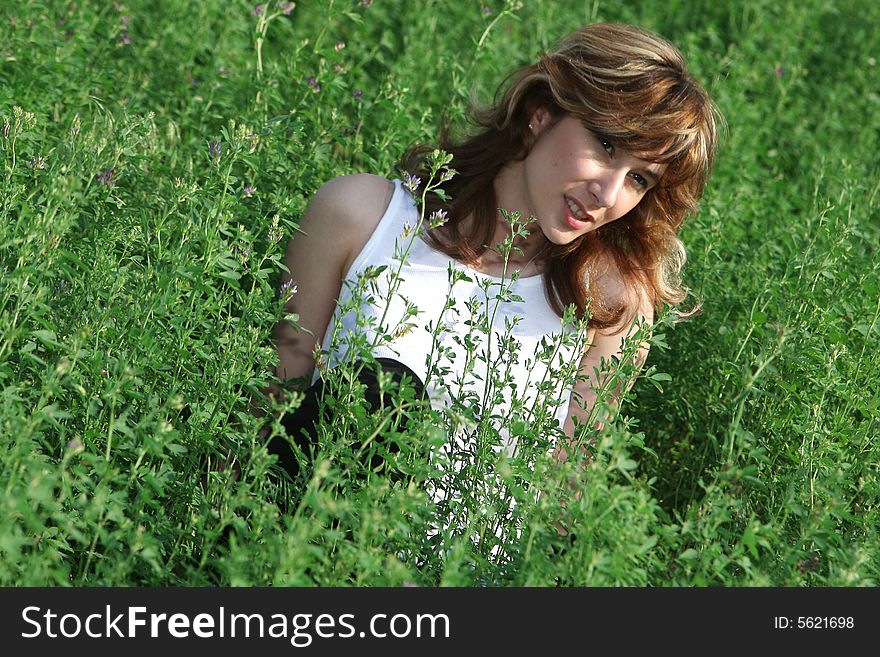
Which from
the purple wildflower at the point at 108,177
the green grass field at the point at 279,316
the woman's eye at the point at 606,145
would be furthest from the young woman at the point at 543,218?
the purple wildflower at the point at 108,177

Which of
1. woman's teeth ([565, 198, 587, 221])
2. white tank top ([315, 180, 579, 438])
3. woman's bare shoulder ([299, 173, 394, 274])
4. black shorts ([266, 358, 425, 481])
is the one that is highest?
woman's bare shoulder ([299, 173, 394, 274])

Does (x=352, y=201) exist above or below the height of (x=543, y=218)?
above

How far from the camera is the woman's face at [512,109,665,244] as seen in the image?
10.3 feet

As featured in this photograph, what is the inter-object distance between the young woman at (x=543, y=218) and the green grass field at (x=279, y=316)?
23cm

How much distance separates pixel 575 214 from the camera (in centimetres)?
320

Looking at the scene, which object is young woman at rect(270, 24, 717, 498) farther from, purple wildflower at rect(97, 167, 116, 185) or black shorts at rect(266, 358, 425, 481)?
purple wildflower at rect(97, 167, 116, 185)

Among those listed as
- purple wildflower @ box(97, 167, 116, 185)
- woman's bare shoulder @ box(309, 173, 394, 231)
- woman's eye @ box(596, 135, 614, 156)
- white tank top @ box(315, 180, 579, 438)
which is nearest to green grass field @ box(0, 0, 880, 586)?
purple wildflower @ box(97, 167, 116, 185)

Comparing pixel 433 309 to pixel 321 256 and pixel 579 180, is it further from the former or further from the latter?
pixel 579 180

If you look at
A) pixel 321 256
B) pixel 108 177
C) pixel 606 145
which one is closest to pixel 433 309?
pixel 321 256

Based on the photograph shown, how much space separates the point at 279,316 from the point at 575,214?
3.26ft

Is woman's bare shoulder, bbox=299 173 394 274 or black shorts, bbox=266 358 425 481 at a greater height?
woman's bare shoulder, bbox=299 173 394 274

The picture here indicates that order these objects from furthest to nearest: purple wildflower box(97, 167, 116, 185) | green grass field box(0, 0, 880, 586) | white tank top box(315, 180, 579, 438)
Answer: white tank top box(315, 180, 579, 438) < purple wildflower box(97, 167, 116, 185) < green grass field box(0, 0, 880, 586)
